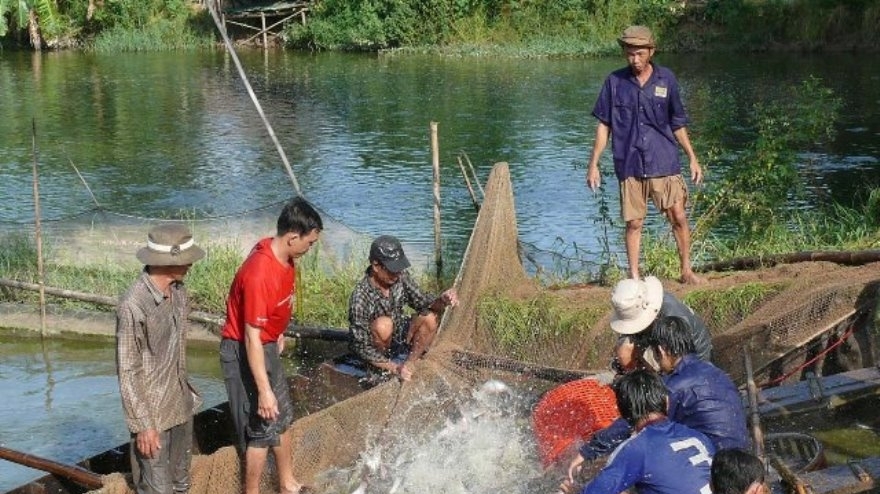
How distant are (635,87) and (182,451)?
3.65 m

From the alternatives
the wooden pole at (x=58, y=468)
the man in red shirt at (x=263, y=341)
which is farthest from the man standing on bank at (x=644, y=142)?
the wooden pole at (x=58, y=468)

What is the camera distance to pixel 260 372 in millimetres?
5309

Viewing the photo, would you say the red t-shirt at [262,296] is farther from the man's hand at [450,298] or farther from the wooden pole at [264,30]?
the wooden pole at [264,30]

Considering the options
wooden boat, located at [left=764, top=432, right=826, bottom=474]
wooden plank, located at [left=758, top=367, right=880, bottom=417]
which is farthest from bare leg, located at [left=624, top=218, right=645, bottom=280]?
wooden boat, located at [left=764, top=432, right=826, bottom=474]

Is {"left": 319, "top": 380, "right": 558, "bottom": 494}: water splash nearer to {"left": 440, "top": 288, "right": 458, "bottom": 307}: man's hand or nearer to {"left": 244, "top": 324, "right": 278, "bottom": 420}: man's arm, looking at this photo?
{"left": 440, "top": 288, "right": 458, "bottom": 307}: man's hand

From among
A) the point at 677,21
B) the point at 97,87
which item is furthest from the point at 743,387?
the point at 677,21

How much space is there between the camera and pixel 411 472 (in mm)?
6113

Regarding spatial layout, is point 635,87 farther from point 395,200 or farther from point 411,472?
point 395,200

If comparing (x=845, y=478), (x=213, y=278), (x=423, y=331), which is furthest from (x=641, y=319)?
(x=213, y=278)

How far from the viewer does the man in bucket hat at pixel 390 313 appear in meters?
6.63

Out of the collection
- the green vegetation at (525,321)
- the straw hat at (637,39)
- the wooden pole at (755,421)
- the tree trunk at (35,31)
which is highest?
the straw hat at (637,39)

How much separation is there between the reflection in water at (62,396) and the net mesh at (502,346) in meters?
1.98

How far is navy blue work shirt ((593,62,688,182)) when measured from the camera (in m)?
7.44

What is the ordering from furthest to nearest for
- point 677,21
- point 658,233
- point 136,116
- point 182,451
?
point 677,21 → point 136,116 → point 658,233 → point 182,451
